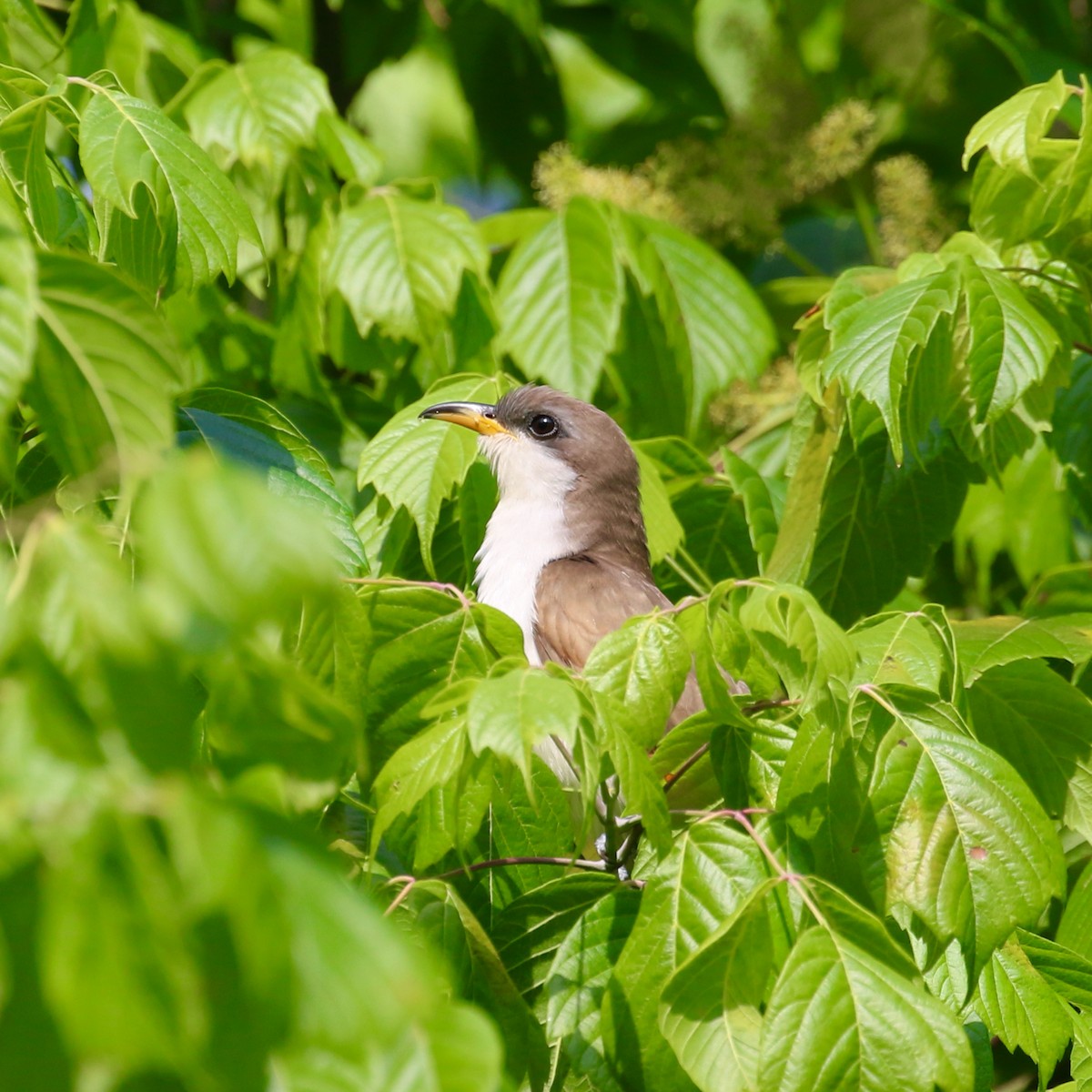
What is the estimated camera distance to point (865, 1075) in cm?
169

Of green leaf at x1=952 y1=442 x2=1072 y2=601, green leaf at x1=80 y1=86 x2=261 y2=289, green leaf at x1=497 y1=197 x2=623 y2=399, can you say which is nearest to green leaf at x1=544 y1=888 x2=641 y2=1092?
green leaf at x1=80 y1=86 x2=261 y2=289

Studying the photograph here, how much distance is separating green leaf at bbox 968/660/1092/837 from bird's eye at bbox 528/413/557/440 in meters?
1.96

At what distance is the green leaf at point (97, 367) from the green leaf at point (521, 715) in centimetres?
55

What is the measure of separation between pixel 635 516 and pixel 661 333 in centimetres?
61

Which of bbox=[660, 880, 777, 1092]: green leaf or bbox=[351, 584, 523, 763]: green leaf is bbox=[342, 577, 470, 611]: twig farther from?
bbox=[660, 880, 777, 1092]: green leaf

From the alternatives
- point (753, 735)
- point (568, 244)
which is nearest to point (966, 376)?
point (753, 735)

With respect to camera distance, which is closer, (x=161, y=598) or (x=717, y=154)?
(x=161, y=598)

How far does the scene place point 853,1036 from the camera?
1688 millimetres

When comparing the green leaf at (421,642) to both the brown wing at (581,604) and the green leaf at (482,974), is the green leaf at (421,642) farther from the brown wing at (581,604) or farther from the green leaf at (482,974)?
the brown wing at (581,604)

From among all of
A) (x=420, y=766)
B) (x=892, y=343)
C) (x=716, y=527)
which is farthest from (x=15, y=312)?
(x=716, y=527)

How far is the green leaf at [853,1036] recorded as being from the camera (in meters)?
1.68

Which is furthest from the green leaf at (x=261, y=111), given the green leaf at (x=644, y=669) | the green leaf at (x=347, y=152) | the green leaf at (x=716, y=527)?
the green leaf at (x=644, y=669)

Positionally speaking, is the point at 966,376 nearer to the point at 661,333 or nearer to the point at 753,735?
the point at 753,735

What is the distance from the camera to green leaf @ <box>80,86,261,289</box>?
2.32 m
